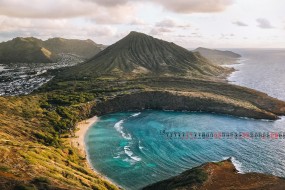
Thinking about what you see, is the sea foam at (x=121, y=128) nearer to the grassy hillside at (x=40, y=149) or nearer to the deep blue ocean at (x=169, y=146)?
the deep blue ocean at (x=169, y=146)

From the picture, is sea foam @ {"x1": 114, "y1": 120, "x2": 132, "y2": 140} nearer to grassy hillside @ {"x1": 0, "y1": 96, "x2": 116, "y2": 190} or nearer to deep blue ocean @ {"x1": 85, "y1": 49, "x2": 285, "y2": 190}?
deep blue ocean @ {"x1": 85, "y1": 49, "x2": 285, "y2": 190}

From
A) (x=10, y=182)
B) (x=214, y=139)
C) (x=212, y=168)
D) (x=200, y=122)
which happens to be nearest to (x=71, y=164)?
(x=10, y=182)

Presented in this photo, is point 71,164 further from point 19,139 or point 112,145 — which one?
point 112,145

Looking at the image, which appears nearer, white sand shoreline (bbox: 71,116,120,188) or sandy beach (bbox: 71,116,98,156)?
white sand shoreline (bbox: 71,116,120,188)

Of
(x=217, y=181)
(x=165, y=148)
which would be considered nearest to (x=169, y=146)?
(x=165, y=148)

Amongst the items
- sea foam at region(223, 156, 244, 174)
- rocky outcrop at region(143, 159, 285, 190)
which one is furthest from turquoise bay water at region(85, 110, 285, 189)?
rocky outcrop at region(143, 159, 285, 190)

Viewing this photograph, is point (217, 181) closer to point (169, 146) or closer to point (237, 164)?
point (237, 164)

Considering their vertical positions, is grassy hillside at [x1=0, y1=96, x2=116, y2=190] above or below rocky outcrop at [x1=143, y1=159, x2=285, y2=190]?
above
